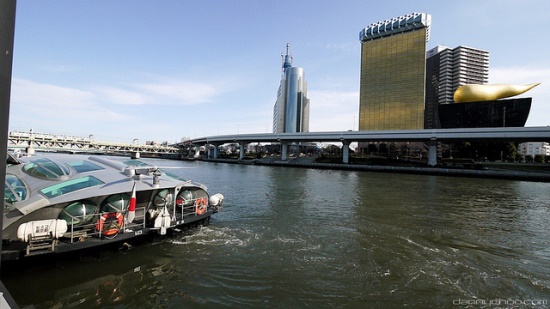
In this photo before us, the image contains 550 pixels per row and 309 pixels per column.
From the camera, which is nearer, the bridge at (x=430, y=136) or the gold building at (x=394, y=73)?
the bridge at (x=430, y=136)

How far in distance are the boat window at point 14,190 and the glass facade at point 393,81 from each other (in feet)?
438

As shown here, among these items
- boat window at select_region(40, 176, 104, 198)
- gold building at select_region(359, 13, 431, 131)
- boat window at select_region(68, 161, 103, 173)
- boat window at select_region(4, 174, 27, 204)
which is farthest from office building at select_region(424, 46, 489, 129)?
boat window at select_region(4, 174, 27, 204)

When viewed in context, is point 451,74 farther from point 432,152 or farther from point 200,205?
point 200,205

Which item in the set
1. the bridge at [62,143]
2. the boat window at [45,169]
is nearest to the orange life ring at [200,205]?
the boat window at [45,169]

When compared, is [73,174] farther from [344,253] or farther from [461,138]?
[461,138]

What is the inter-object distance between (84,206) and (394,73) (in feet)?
463

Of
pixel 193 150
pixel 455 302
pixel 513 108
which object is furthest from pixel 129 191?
pixel 193 150

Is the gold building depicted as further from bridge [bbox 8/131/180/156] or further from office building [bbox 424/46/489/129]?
bridge [bbox 8/131/180/156]

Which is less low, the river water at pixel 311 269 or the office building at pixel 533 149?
the office building at pixel 533 149

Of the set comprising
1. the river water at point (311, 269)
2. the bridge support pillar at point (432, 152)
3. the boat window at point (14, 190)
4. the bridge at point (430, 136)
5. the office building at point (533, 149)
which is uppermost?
the office building at point (533, 149)

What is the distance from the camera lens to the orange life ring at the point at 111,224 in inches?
332

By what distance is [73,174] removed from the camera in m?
9.97

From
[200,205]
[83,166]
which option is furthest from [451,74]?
[83,166]

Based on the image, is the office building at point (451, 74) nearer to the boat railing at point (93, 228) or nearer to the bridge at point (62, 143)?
the bridge at point (62, 143)
